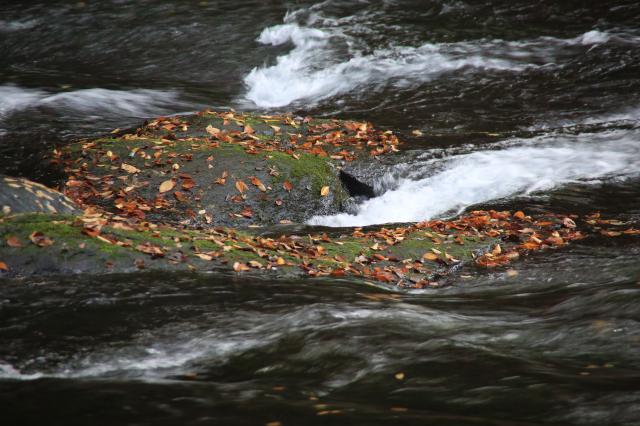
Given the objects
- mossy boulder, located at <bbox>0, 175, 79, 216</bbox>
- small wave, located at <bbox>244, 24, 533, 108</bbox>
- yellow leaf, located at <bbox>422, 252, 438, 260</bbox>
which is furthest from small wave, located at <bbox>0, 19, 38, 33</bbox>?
yellow leaf, located at <bbox>422, 252, 438, 260</bbox>

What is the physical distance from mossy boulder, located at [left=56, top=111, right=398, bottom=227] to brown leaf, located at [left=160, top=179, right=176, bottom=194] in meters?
0.01

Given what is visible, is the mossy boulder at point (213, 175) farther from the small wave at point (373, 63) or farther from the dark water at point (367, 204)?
the small wave at point (373, 63)

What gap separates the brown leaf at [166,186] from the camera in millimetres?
9008

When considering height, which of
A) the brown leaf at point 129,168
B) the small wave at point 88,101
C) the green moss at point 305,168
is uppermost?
the small wave at point 88,101

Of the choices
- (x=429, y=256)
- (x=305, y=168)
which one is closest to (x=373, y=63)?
(x=305, y=168)

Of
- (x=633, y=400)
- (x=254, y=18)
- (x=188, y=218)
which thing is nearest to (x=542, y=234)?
(x=188, y=218)

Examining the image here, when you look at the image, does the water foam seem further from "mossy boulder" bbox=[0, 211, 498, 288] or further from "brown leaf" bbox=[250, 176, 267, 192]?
"mossy boulder" bbox=[0, 211, 498, 288]

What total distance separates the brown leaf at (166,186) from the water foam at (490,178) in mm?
1823

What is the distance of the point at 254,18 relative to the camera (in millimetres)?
18734

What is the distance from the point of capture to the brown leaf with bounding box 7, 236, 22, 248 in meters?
5.83

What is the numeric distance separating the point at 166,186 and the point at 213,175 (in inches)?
23.9

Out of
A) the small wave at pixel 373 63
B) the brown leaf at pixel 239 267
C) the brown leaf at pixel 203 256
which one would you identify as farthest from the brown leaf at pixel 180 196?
the small wave at pixel 373 63

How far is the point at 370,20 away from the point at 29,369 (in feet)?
49.3

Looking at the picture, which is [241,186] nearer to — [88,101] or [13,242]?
[13,242]
